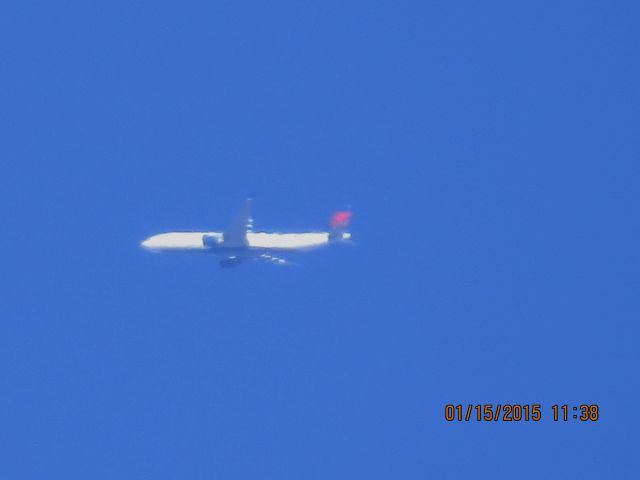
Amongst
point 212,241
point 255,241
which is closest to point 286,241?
point 255,241

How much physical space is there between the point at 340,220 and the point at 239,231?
665 cm

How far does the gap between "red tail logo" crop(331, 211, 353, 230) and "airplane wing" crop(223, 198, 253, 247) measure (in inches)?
210

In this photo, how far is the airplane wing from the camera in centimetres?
10906

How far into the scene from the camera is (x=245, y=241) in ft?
363

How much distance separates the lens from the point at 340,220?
11244 centimetres

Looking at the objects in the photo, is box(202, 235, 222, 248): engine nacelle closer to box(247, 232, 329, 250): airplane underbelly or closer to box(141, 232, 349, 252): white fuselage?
box(141, 232, 349, 252): white fuselage

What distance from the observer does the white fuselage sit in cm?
11112

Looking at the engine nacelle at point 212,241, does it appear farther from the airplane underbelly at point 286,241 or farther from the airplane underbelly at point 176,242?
the airplane underbelly at point 286,241

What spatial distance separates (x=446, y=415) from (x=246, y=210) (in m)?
17.8

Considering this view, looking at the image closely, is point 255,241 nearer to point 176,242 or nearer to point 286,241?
point 286,241

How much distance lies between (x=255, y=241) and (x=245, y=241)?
0.95 metres

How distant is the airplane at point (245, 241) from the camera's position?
110 m

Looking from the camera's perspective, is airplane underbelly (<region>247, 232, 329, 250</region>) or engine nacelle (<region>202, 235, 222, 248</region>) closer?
engine nacelle (<region>202, 235, 222, 248</region>)

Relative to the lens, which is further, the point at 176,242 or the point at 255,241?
the point at 176,242
